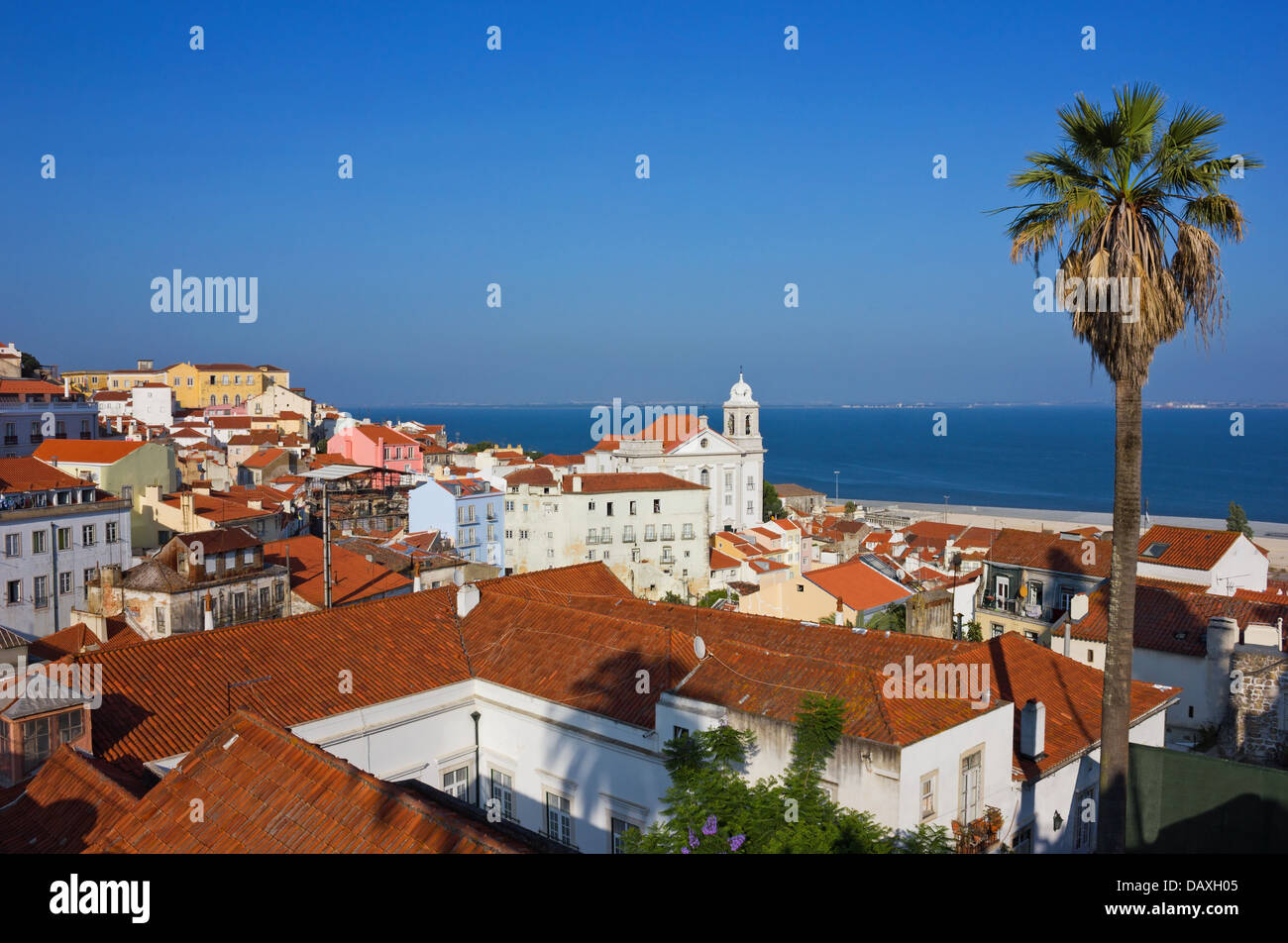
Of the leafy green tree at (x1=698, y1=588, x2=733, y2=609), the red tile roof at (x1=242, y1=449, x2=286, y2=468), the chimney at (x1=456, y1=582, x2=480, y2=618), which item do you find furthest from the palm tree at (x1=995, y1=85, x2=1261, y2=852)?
the red tile roof at (x1=242, y1=449, x2=286, y2=468)

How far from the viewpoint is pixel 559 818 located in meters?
16.7

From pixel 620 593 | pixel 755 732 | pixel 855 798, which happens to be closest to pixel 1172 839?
pixel 855 798

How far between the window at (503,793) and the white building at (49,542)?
24.0 metres

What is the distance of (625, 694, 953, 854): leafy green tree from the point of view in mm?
10039

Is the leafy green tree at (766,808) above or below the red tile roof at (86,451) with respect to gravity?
below

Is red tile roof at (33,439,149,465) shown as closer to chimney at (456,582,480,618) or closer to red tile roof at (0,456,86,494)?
red tile roof at (0,456,86,494)

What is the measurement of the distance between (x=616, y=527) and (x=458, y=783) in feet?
140

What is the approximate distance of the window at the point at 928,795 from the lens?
1252 centimetres

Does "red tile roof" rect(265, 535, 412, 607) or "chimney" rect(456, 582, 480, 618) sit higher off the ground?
"chimney" rect(456, 582, 480, 618)

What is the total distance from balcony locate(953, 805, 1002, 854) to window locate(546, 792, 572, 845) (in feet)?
22.7

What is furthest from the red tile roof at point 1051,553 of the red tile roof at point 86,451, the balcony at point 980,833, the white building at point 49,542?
the red tile roof at point 86,451

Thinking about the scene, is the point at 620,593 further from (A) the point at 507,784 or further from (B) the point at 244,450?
(B) the point at 244,450

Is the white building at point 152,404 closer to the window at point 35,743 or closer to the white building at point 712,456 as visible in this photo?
the white building at point 712,456
